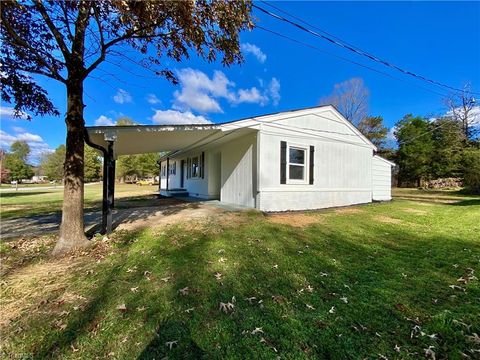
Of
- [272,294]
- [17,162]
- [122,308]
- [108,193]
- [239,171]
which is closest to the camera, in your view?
[122,308]

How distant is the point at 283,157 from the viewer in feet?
30.5

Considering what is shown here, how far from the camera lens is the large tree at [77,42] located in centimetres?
403

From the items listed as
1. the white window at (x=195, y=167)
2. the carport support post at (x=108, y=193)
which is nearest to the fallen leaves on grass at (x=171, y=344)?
the carport support post at (x=108, y=193)

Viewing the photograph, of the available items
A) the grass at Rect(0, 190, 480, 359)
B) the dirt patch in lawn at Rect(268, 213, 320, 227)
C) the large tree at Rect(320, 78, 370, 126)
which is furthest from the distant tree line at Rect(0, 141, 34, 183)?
the grass at Rect(0, 190, 480, 359)

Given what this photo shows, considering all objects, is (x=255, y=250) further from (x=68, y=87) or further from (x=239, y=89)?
(x=239, y=89)

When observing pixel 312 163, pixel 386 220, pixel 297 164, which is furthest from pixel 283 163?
pixel 386 220

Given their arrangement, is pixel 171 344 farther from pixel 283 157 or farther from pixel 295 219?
pixel 283 157

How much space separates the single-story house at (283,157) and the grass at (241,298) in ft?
11.2

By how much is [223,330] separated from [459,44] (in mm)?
17430

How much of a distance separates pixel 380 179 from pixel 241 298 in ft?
42.2

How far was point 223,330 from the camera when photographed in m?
2.43

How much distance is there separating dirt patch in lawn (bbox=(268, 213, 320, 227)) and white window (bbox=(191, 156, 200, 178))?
7.26m

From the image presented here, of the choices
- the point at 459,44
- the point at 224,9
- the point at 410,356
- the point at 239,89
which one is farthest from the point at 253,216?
the point at 239,89

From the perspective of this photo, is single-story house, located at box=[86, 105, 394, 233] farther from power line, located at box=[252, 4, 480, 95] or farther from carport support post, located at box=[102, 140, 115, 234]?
power line, located at box=[252, 4, 480, 95]
